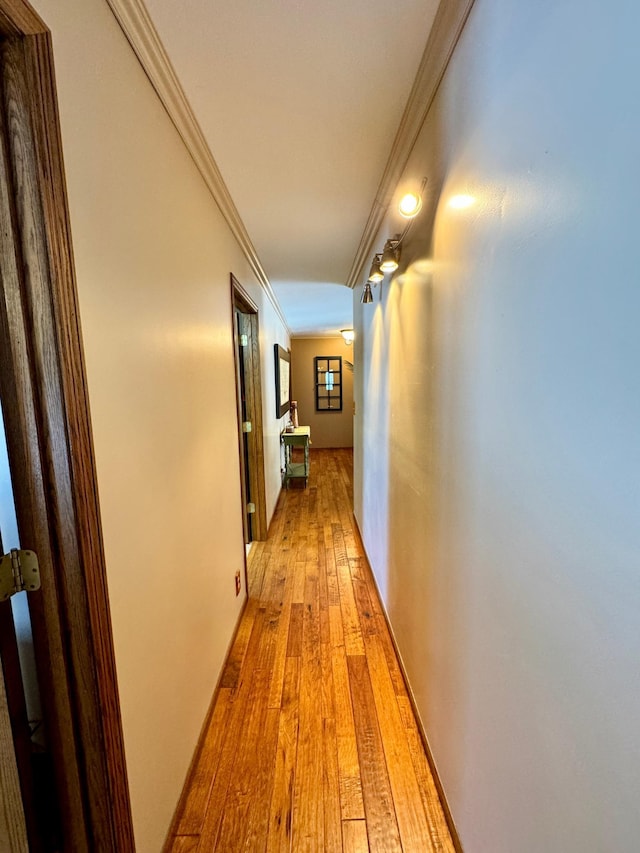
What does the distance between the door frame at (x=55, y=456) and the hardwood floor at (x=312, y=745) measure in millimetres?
532

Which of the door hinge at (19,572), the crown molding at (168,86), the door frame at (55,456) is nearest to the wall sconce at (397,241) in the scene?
the crown molding at (168,86)

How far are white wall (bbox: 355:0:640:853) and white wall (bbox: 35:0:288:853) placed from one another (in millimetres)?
878

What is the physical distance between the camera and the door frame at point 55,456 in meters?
0.67

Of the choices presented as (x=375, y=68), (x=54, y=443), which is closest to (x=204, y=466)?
(x=54, y=443)

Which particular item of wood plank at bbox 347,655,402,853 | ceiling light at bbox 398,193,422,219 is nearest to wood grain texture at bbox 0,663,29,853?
wood plank at bbox 347,655,402,853

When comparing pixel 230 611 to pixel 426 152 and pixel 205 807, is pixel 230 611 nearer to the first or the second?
pixel 205 807

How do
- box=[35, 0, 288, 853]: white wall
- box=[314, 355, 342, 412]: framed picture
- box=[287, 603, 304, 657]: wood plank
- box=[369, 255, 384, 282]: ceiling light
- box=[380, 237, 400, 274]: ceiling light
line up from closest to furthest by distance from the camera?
box=[35, 0, 288, 853]: white wall, box=[380, 237, 400, 274]: ceiling light, box=[369, 255, 384, 282]: ceiling light, box=[287, 603, 304, 657]: wood plank, box=[314, 355, 342, 412]: framed picture

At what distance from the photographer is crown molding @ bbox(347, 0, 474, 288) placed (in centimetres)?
96

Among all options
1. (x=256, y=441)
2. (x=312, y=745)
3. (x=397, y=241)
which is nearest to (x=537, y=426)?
(x=397, y=241)

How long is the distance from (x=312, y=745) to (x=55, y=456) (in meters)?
1.49

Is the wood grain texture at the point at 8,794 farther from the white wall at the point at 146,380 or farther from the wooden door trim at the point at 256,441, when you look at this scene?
the wooden door trim at the point at 256,441

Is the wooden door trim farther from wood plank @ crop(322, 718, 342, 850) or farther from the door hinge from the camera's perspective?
the door hinge

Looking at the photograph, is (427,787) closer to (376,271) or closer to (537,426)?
(537,426)

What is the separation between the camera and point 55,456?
2.42ft
